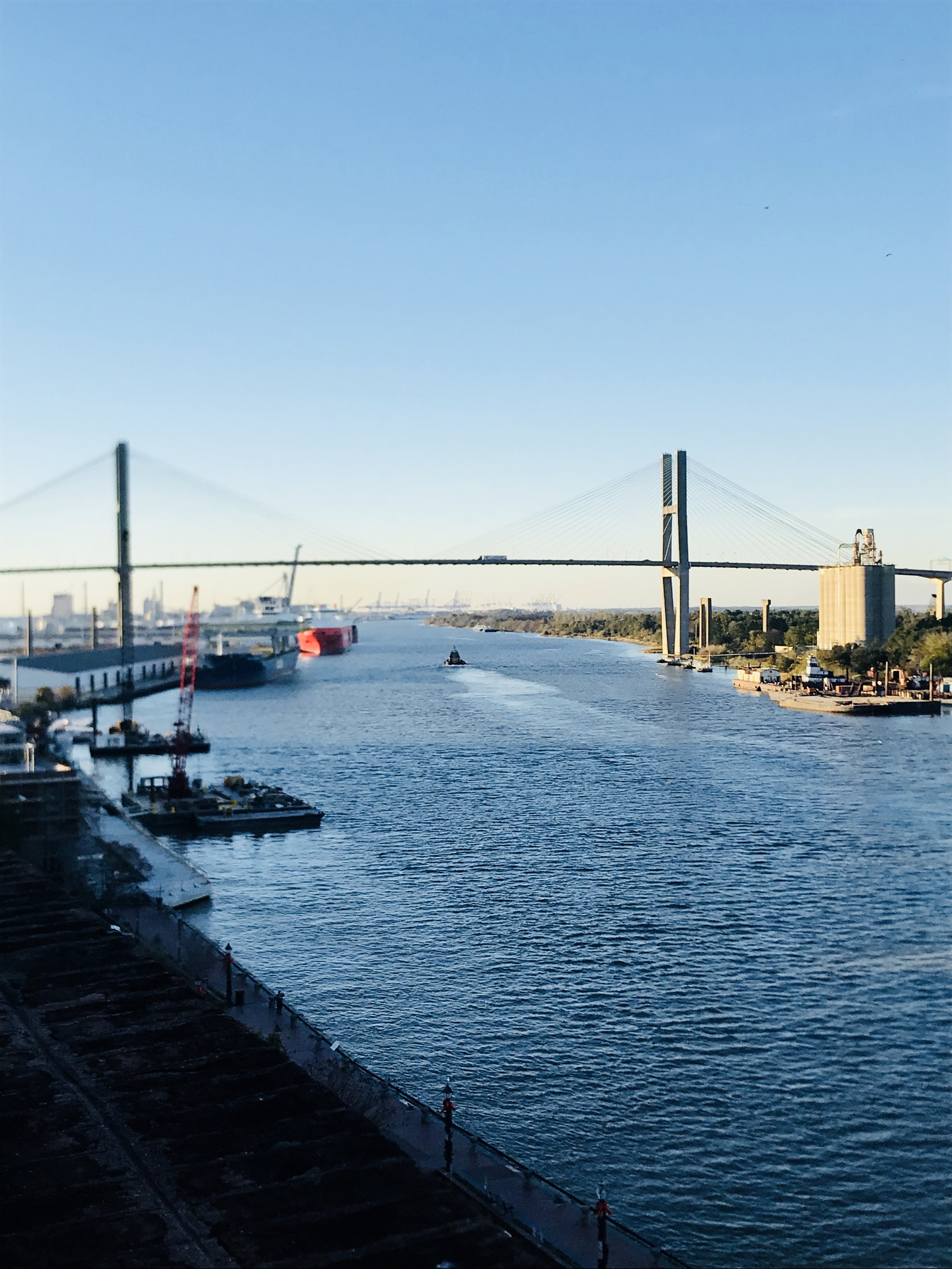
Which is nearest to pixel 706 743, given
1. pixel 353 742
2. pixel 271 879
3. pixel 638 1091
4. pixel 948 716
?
pixel 353 742

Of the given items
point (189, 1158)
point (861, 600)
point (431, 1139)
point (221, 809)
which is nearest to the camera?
point (189, 1158)

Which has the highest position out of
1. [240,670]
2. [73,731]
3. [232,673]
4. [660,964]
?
[240,670]

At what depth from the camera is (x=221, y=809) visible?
3509 centimetres

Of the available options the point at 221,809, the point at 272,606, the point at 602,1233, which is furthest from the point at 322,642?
the point at 602,1233

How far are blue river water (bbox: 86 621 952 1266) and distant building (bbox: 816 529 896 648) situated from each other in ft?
159

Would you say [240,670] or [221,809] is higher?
[240,670]

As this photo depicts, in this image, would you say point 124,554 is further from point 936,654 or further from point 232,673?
point 936,654

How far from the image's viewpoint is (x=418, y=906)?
23.6m

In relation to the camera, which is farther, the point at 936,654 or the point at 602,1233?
the point at 936,654

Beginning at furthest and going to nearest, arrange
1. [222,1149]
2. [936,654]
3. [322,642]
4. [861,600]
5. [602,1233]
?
1. [322,642]
2. [861,600]
3. [936,654]
4. [222,1149]
5. [602,1233]

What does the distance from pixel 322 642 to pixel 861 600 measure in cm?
8570

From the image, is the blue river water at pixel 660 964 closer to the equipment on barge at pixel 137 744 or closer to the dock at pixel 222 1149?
the dock at pixel 222 1149

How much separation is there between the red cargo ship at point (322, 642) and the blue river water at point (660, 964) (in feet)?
377

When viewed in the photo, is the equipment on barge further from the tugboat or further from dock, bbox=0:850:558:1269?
dock, bbox=0:850:558:1269
